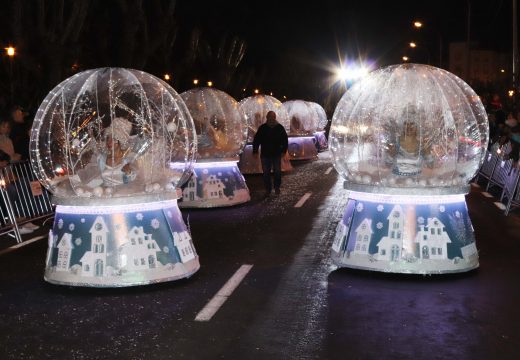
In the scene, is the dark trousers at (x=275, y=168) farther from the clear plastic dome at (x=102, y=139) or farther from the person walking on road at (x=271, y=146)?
the clear plastic dome at (x=102, y=139)

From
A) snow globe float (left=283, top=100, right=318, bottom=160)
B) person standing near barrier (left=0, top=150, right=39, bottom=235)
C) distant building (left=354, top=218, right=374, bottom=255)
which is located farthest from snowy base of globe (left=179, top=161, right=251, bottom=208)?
snow globe float (left=283, top=100, right=318, bottom=160)

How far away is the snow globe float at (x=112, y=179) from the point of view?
8.33 metres

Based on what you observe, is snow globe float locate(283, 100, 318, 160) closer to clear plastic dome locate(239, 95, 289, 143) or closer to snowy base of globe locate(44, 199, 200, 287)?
clear plastic dome locate(239, 95, 289, 143)

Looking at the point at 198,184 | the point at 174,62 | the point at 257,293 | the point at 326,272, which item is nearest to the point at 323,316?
the point at 257,293

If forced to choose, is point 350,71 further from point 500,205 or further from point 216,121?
point 500,205

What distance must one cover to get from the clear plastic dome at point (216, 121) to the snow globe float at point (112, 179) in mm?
6837

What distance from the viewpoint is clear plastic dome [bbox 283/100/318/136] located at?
108ft

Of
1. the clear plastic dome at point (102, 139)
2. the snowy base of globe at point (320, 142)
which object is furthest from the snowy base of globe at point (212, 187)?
the snowy base of globe at point (320, 142)

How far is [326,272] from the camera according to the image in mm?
9219

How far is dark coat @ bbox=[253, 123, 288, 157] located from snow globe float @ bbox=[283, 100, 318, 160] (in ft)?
39.1

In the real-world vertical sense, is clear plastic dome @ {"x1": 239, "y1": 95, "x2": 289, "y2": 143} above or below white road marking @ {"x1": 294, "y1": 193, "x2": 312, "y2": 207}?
above

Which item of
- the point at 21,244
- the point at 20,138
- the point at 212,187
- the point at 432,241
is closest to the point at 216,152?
the point at 212,187

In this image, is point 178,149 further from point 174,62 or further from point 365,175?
point 174,62

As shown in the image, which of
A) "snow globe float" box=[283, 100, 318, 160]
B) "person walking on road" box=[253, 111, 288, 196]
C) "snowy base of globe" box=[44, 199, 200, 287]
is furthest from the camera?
"snow globe float" box=[283, 100, 318, 160]
